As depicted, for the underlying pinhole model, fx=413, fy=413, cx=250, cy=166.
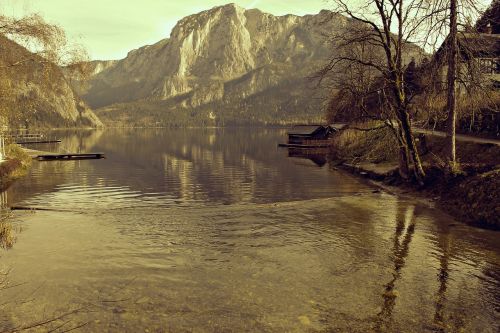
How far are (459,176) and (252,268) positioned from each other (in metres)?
15.2

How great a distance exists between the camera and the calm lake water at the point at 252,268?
946 centimetres

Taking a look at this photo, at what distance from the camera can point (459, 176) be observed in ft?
74.3

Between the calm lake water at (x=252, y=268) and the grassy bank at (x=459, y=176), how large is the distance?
53.9 inches

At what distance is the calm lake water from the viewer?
9.46m

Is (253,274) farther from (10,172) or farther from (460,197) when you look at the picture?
(10,172)

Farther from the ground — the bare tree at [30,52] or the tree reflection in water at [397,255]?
the bare tree at [30,52]

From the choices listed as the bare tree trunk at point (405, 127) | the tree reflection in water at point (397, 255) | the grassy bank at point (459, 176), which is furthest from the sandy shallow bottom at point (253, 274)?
the bare tree trunk at point (405, 127)

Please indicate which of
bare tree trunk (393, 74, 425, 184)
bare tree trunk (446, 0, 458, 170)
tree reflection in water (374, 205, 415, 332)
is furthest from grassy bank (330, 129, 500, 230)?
tree reflection in water (374, 205, 415, 332)

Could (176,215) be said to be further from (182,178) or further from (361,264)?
(182,178)

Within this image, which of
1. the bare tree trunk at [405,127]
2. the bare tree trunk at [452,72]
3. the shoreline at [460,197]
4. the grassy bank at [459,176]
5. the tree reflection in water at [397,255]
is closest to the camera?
the tree reflection in water at [397,255]

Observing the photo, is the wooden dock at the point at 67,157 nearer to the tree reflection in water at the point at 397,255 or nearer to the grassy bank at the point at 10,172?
the grassy bank at the point at 10,172

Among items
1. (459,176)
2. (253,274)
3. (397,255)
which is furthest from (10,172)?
(459,176)

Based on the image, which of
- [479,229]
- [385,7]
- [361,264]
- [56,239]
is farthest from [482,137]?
[56,239]

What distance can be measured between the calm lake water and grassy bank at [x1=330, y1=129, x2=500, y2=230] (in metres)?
1.37
